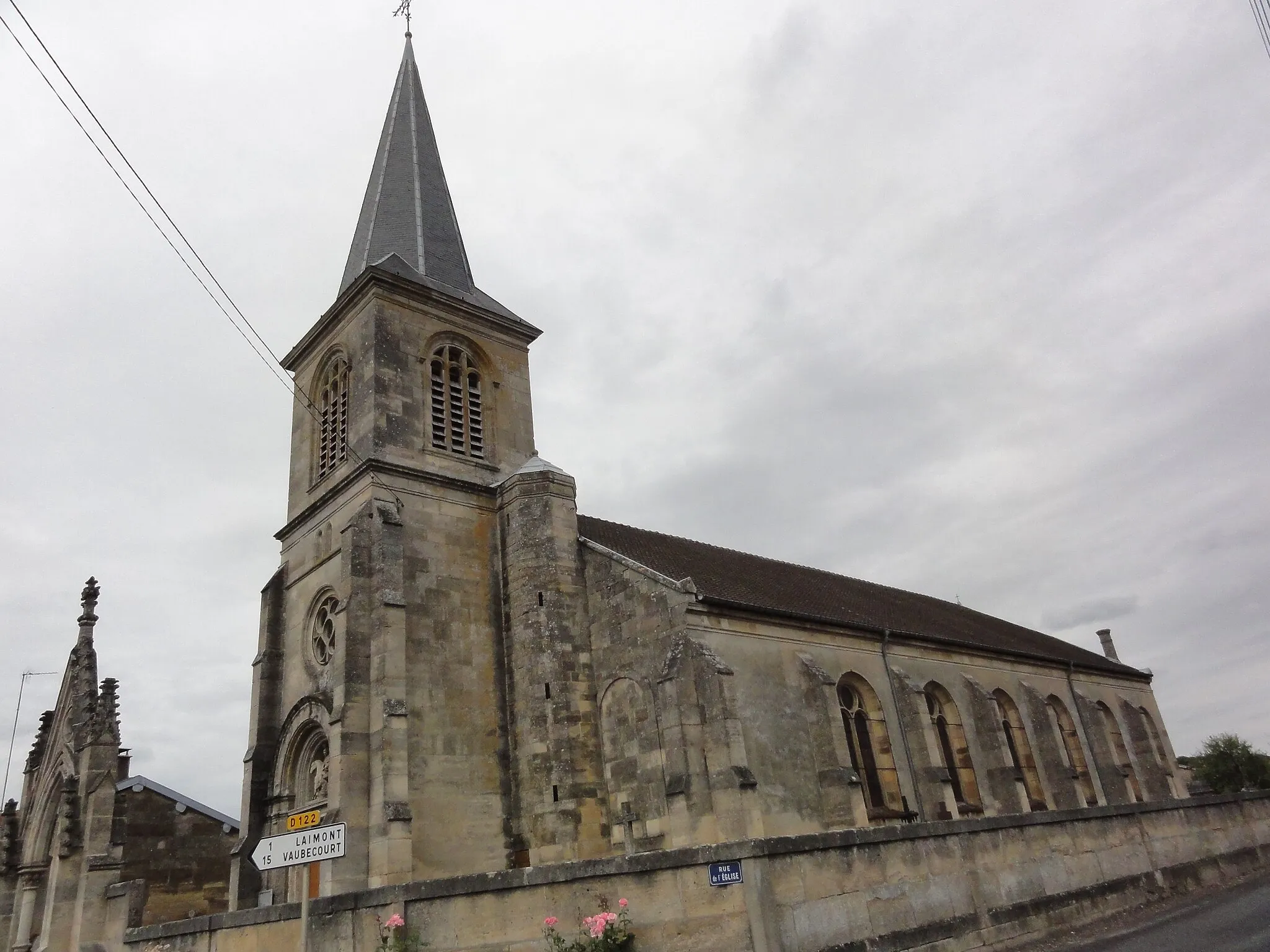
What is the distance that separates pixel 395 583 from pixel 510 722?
4.19 m

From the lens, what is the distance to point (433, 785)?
715 inches

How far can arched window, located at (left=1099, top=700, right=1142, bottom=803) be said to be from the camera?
32.8 meters

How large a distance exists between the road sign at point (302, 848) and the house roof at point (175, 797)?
50.4 feet

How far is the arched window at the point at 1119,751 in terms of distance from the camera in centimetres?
3281

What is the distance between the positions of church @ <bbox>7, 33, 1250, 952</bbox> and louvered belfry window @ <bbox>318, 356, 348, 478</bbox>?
114 millimetres

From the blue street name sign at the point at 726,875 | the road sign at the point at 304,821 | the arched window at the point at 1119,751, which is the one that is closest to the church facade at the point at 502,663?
the blue street name sign at the point at 726,875

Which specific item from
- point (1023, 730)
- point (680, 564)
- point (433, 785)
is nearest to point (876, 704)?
point (680, 564)

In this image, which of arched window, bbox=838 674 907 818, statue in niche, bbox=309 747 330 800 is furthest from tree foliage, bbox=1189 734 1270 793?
statue in niche, bbox=309 747 330 800

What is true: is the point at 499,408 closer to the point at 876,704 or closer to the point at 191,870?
the point at 876,704

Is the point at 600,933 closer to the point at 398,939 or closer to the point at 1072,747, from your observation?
the point at 398,939

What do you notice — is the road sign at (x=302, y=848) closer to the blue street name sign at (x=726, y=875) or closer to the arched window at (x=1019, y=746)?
the blue street name sign at (x=726, y=875)

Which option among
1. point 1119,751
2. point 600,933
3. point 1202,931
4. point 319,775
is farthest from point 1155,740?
point 600,933

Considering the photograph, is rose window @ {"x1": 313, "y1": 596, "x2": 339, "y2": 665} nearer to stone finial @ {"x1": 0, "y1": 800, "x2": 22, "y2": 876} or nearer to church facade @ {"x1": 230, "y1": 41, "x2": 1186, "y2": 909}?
church facade @ {"x1": 230, "y1": 41, "x2": 1186, "y2": 909}

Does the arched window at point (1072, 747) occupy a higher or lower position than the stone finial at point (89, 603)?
lower
